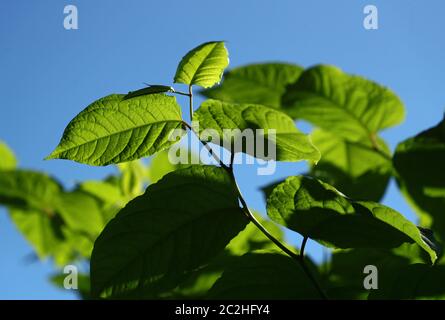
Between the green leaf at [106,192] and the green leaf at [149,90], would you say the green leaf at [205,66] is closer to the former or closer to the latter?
the green leaf at [149,90]

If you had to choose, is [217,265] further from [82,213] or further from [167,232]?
[82,213]

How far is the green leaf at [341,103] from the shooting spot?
1.45 meters

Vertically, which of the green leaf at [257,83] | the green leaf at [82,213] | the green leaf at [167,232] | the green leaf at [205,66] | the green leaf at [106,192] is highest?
the green leaf at [205,66]

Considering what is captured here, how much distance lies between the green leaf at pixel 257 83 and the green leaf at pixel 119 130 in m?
0.74

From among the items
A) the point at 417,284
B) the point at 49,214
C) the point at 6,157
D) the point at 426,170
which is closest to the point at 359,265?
the point at 426,170

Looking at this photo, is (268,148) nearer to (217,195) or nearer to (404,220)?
(217,195)

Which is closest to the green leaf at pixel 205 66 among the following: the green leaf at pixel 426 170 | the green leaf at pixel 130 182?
the green leaf at pixel 426 170

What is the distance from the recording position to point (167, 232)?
0.81m

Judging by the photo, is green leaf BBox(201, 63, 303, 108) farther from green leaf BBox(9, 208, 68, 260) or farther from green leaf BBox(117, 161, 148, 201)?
green leaf BBox(9, 208, 68, 260)

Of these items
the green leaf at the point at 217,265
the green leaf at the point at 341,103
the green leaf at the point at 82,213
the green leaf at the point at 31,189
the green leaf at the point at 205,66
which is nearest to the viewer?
the green leaf at the point at 205,66

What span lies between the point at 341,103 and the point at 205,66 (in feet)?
2.28

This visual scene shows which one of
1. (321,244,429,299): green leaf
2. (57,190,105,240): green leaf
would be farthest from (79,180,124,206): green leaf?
(321,244,429,299): green leaf

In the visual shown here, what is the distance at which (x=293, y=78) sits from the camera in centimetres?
154

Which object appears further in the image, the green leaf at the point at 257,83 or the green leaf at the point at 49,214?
the green leaf at the point at 49,214
